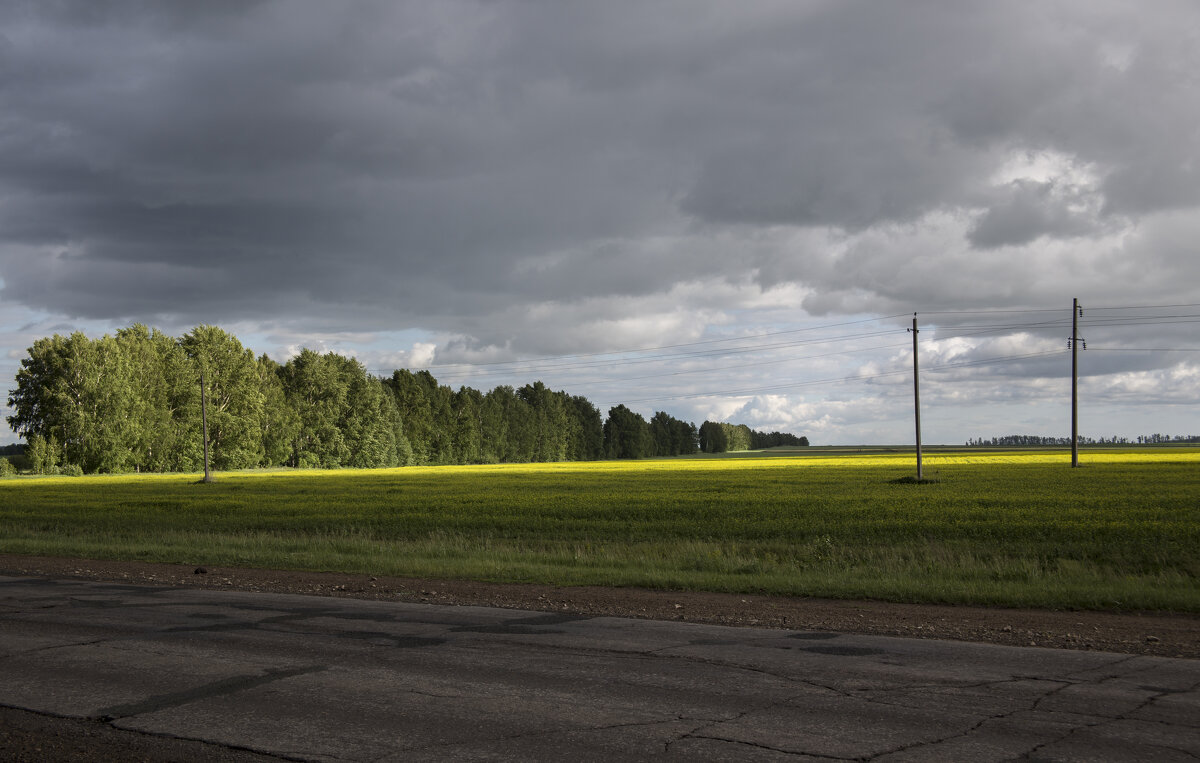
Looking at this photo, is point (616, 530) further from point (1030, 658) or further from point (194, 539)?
point (1030, 658)

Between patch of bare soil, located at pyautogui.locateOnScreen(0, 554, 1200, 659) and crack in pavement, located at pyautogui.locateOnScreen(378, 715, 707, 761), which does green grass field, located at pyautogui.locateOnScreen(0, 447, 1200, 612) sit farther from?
crack in pavement, located at pyautogui.locateOnScreen(378, 715, 707, 761)

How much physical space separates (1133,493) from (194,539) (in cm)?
4016

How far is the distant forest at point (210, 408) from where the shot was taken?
292 ft

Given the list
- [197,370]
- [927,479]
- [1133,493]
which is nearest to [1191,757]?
[1133,493]

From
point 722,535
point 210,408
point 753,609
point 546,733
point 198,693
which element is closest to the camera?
point 546,733

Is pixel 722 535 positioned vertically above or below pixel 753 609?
below

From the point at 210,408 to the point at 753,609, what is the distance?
101 metres

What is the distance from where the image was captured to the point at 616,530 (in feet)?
92.2

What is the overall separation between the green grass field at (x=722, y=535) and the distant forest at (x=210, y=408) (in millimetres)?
43759

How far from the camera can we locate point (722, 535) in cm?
2606

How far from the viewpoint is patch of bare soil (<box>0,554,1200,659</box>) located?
10.3m

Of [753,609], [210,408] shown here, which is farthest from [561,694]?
[210,408]

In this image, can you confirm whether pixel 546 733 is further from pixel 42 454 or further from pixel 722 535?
pixel 42 454

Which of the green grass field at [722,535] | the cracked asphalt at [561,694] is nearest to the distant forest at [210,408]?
the green grass field at [722,535]
